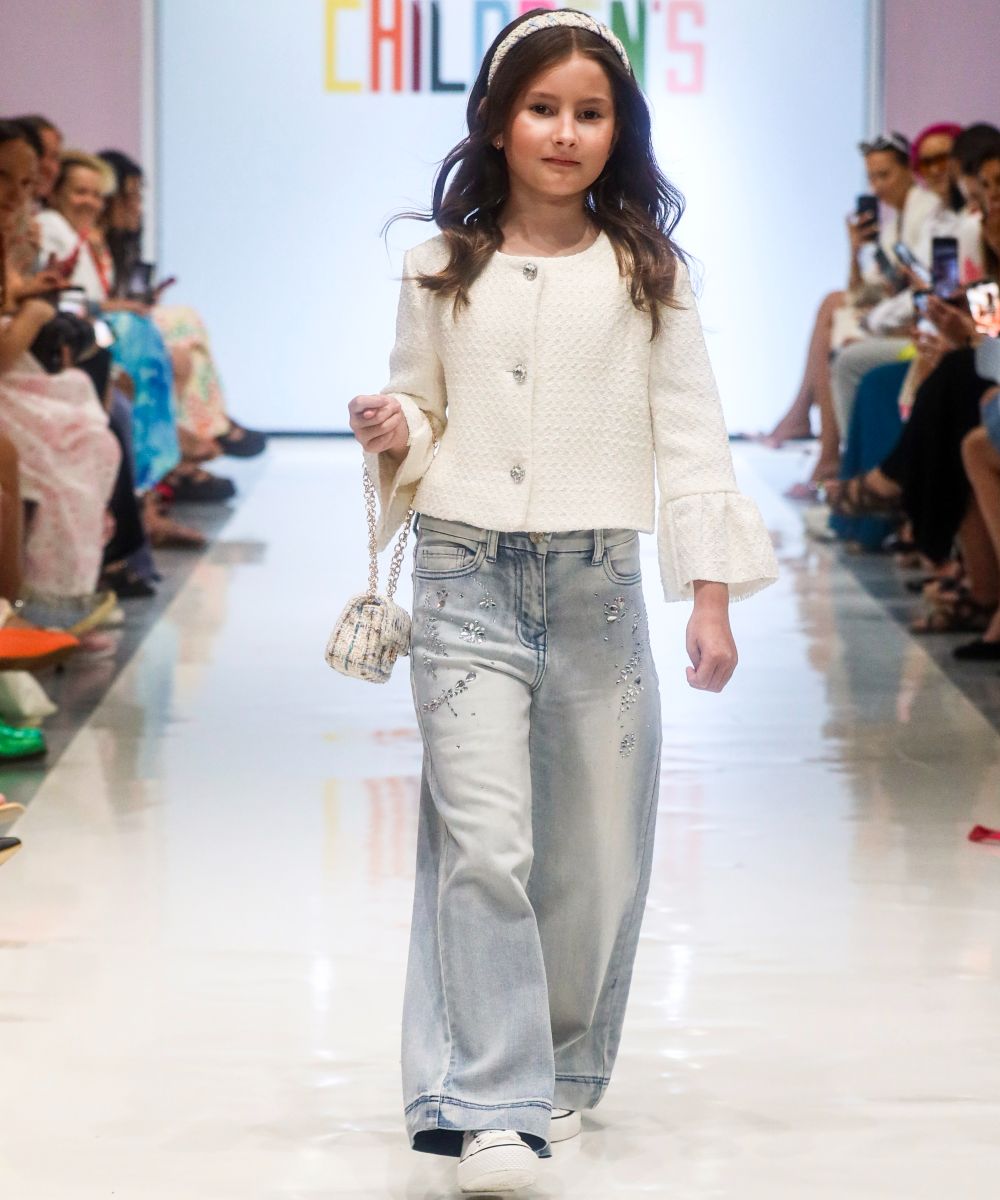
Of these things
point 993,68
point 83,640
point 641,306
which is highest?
point 993,68

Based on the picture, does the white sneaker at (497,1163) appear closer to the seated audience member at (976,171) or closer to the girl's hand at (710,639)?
the girl's hand at (710,639)

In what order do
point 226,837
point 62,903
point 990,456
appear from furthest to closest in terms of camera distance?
point 990,456 < point 226,837 < point 62,903

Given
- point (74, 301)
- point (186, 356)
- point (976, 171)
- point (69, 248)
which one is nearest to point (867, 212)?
point (976, 171)

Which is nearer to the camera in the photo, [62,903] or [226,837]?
[62,903]

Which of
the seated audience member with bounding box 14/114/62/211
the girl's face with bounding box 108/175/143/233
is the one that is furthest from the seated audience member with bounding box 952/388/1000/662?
the girl's face with bounding box 108/175/143/233

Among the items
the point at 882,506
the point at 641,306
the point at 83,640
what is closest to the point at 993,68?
the point at 882,506

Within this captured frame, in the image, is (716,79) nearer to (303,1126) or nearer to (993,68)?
(993,68)

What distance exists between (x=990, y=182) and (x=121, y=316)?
2666mm

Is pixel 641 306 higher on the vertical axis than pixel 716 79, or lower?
lower

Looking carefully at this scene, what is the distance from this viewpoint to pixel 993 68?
9242 mm

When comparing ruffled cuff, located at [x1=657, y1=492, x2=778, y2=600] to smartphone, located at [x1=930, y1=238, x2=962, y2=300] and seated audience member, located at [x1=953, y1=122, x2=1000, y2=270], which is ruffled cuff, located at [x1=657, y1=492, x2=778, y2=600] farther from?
smartphone, located at [x1=930, y1=238, x2=962, y2=300]

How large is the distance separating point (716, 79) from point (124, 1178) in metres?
10.0

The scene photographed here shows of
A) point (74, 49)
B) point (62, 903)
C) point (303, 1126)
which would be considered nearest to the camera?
point (303, 1126)

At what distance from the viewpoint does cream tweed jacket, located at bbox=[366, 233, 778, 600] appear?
80.0 inches
